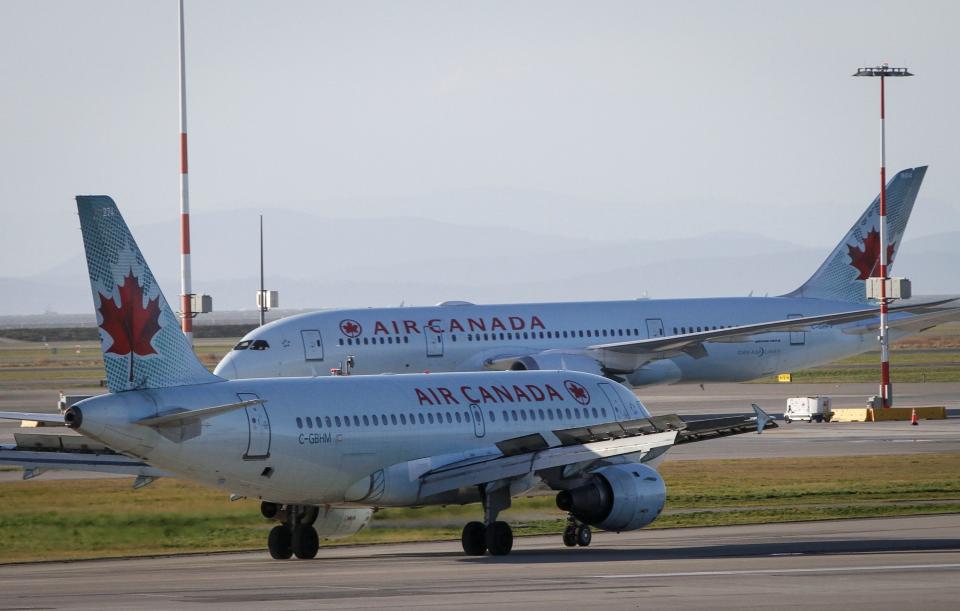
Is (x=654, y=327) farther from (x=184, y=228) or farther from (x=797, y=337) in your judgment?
(x=184, y=228)

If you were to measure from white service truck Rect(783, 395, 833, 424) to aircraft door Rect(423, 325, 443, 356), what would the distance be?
48.4ft

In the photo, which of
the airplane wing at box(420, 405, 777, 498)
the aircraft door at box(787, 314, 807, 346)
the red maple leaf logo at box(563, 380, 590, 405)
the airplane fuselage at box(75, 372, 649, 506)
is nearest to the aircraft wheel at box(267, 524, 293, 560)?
the airplane fuselage at box(75, 372, 649, 506)

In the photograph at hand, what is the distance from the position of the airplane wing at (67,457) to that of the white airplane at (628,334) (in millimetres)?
26161

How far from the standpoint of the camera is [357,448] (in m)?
32.4

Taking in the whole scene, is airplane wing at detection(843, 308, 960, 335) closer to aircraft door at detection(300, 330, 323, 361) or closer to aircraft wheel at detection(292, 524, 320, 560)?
aircraft door at detection(300, 330, 323, 361)

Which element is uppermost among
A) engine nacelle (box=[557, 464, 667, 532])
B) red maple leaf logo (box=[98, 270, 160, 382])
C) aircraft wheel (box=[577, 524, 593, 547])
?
red maple leaf logo (box=[98, 270, 160, 382])

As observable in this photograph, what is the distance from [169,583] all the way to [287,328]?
110 ft

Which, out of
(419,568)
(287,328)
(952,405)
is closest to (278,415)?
(419,568)

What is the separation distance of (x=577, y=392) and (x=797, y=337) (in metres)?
35.6

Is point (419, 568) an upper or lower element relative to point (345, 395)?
lower

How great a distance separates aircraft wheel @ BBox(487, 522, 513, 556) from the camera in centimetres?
3231

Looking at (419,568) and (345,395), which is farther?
(345,395)

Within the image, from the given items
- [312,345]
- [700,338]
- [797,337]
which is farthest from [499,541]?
[797,337]

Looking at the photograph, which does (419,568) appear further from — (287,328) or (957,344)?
(957,344)
